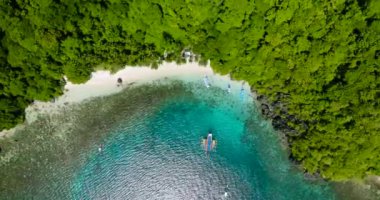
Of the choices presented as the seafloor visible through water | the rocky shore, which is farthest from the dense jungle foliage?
the seafloor visible through water

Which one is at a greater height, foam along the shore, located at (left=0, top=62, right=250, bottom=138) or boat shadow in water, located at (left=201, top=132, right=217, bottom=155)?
foam along the shore, located at (left=0, top=62, right=250, bottom=138)

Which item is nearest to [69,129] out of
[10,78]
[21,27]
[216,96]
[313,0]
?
[10,78]

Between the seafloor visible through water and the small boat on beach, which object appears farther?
the small boat on beach

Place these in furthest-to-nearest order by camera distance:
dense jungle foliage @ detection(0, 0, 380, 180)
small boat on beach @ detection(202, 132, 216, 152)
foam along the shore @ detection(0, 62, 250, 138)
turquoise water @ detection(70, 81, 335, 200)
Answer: small boat on beach @ detection(202, 132, 216, 152) < turquoise water @ detection(70, 81, 335, 200) < foam along the shore @ detection(0, 62, 250, 138) < dense jungle foliage @ detection(0, 0, 380, 180)

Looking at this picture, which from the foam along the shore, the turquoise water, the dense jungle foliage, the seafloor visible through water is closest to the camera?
the dense jungle foliage

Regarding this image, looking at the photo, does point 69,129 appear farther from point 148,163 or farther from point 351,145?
point 351,145

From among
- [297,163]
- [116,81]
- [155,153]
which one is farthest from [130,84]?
[297,163]

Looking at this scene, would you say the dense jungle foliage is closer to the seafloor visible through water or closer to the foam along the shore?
the foam along the shore

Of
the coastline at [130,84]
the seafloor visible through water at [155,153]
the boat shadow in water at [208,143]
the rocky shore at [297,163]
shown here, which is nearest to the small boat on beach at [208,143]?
the boat shadow in water at [208,143]

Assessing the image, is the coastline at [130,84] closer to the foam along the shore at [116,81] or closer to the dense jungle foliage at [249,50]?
the foam along the shore at [116,81]
